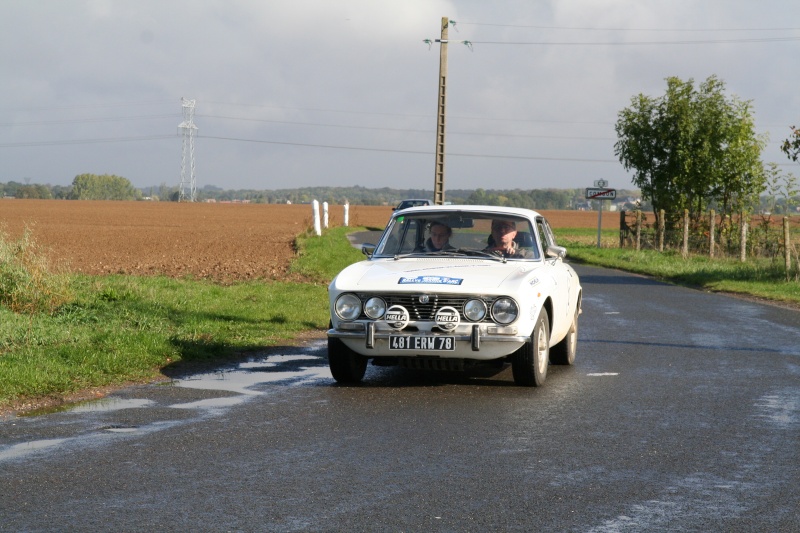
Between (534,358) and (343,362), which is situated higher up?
(534,358)

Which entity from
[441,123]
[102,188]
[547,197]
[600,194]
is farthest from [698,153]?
[102,188]

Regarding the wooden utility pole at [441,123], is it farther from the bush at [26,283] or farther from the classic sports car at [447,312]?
the classic sports car at [447,312]

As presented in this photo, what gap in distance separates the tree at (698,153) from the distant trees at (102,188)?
139414mm

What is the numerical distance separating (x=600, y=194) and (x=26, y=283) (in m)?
32.1

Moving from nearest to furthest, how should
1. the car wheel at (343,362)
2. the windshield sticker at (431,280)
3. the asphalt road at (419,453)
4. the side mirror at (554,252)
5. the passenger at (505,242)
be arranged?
the asphalt road at (419,453) < the windshield sticker at (431,280) < the car wheel at (343,362) < the passenger at (505,242) < the side mirror at (554,252)

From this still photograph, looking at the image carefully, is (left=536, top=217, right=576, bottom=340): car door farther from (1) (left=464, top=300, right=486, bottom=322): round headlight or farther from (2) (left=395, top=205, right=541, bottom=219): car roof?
(1) (left=464, top=300, right=486, bottom=322): round headlight

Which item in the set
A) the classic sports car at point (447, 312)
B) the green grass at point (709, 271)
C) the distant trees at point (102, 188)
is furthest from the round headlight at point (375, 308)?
the distant trees at point (102, 188)

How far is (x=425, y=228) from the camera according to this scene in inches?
420

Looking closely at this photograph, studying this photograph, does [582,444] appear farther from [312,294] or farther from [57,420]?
[312,294]

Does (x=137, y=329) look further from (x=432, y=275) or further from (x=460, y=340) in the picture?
(x=460, y=340)

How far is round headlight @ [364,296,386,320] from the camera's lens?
9.21 m

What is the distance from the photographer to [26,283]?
44.5 feet

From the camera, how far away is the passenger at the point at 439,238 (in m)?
10.6

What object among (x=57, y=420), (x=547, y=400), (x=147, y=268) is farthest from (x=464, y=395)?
(x=147, y=268)
